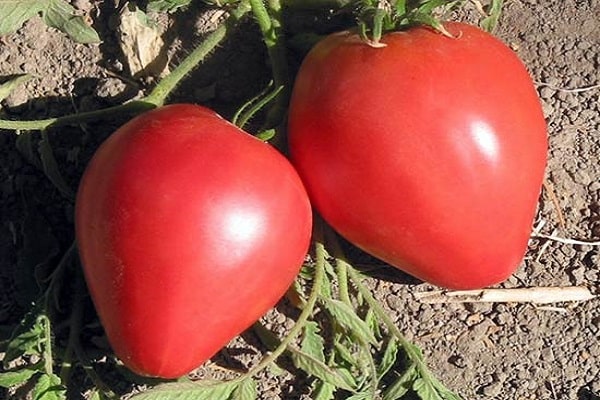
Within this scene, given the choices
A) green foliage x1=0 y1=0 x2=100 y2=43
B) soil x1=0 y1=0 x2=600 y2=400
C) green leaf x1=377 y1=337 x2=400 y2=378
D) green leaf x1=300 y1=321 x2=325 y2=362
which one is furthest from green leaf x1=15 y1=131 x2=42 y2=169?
green leaf x1=377 y1=337 x2=400 y2=378

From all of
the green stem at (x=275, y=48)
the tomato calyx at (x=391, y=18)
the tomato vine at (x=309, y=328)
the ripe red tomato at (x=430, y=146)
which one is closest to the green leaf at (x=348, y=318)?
the tomato vine at (x=309, y=328)

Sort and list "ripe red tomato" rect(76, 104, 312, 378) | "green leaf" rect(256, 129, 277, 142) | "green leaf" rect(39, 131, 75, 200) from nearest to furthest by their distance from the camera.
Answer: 1. "ripe red tomato" rect(76, 104, 312, 378)
2. "green leaf" rect(256, 129, 277, 142)
3. "green leaf" rect(39, 131, 75, 200)

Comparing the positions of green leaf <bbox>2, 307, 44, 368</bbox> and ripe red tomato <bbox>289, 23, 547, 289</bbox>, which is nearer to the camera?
ripe red tomato <bbox>289, 23, 547, 289</bbox>

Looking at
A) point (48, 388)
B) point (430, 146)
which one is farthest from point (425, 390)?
point (48, 388)

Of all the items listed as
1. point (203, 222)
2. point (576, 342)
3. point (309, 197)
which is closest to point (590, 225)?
point (576, 342)

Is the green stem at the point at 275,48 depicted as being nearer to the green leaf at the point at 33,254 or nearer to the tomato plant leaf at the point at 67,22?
the tomato plant leaf at the point at 67,22

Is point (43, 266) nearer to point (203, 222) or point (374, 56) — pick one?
point (203, 222)

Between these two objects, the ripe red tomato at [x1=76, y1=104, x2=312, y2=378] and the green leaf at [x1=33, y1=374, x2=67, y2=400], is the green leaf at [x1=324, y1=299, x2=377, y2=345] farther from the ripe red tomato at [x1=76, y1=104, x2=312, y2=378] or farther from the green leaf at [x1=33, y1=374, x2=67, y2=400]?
the green leaf at [x1=33, y1=374, x2=67, y2=400]
